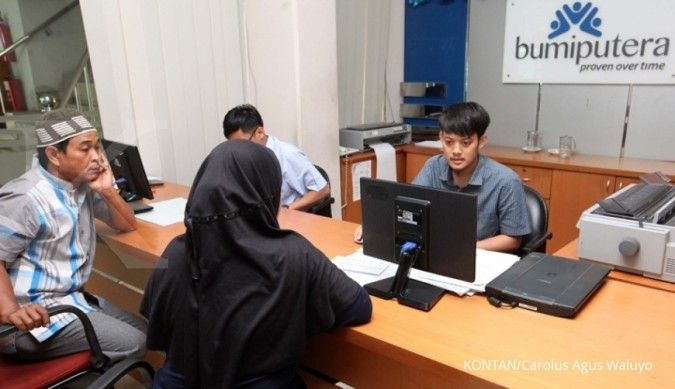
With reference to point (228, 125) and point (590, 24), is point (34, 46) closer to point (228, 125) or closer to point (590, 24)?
point (228, 125)

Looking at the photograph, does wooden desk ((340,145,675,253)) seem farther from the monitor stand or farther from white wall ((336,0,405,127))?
the monitor stand

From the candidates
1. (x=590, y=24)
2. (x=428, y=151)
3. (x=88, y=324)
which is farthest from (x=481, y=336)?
(x=590, y=24)

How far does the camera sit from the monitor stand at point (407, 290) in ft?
4.21

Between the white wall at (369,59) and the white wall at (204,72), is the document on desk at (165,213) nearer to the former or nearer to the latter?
the white wall at (204,72)

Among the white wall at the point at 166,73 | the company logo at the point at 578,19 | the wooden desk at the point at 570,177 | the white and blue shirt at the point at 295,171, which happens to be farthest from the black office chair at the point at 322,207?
the company logo at the point at 578,19

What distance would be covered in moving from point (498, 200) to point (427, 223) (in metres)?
0.71

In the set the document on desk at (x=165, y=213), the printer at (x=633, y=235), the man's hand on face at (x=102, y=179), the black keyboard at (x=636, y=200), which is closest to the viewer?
the printer at (x=633, y=235)

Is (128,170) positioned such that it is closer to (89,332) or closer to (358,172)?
(89,332)

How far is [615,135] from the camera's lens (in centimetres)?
311

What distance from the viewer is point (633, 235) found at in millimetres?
1496

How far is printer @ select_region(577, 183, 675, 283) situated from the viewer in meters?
1.46

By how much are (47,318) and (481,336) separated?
1.25m

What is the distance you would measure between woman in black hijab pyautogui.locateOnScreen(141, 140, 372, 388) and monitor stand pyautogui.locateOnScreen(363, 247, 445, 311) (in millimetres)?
196

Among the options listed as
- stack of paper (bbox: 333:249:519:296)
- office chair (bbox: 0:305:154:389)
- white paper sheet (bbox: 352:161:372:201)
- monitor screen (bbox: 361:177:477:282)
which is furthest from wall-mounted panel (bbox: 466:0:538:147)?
office chair (bbox: 0:305:154:389)
